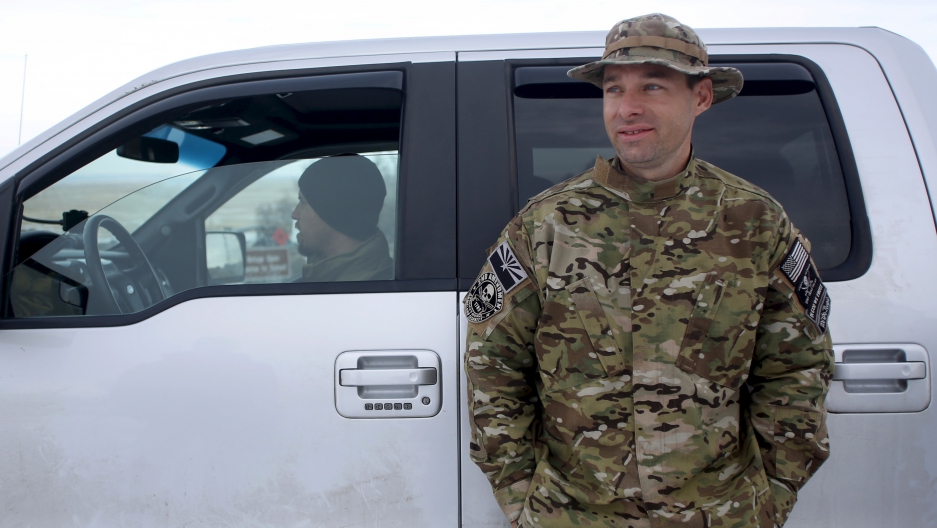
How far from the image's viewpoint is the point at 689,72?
1.27m

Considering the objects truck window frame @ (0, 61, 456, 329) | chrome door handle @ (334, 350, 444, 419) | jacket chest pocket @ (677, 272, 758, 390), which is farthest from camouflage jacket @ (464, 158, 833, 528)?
truck window frame @ (0, 61, 456, 329)

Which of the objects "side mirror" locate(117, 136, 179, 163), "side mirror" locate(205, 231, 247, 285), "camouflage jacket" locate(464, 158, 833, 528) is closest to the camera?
"camouflage jacket" locate(464, 158, 833, 528)

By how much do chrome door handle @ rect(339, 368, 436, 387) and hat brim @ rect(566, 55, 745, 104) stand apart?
74cm

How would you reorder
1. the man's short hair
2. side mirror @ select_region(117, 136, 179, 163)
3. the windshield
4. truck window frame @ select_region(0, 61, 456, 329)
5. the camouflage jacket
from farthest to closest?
1. side mirror @ select_region(117, 136, 179, 163)
2. the windshield
3. truck window frame @ select_region(0, 61, 456, 329)
4. the man's short hair
5. the camouflage jacket

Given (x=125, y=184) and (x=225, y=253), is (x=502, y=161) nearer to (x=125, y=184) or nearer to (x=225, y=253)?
(x=125, y=184)

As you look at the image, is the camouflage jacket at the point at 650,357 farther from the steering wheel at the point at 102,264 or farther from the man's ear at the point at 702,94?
the steering wheel at the point at 102,264

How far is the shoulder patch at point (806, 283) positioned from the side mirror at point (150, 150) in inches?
64.2

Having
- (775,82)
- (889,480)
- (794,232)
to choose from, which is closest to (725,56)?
(775,82)

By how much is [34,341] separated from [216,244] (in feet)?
2.95

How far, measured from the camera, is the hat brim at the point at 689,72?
1.27 meters

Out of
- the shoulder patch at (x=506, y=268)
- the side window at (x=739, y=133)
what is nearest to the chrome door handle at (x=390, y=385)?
the shoulder patch at (x=506, y=268)

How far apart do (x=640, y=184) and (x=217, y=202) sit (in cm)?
157

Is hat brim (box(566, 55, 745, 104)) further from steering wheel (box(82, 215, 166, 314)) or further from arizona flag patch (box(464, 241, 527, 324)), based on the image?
steering wheel (box(82, 215, 166, 314))

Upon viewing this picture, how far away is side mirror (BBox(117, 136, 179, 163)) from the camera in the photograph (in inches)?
69.7
